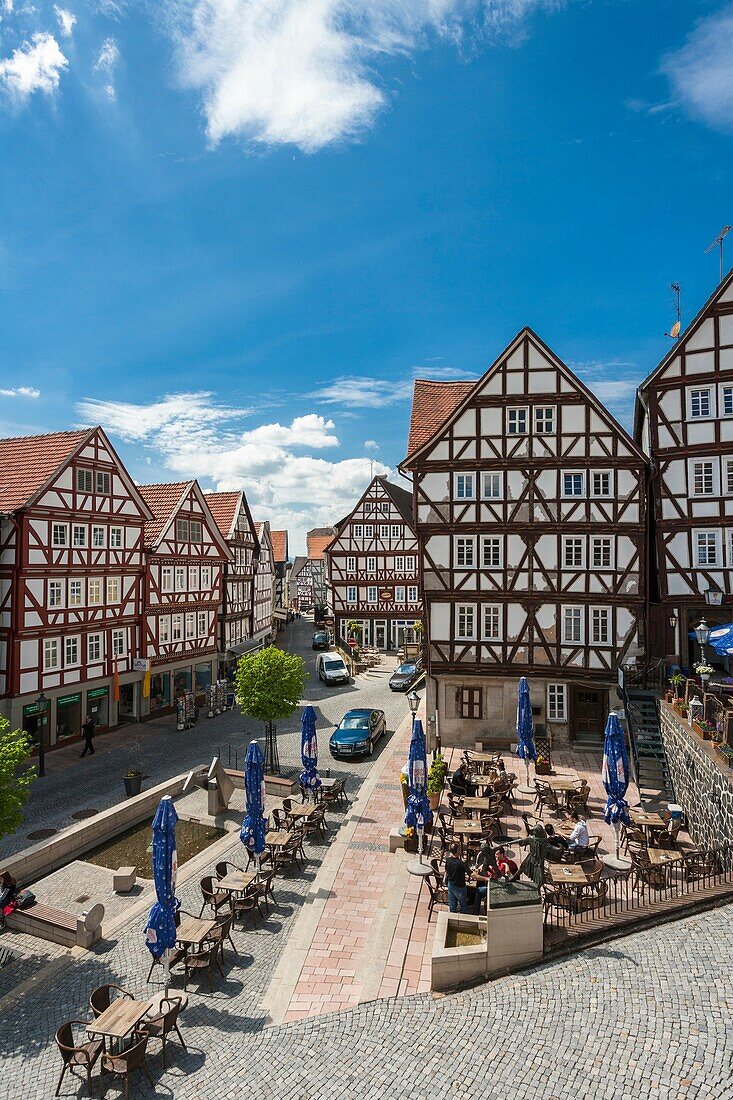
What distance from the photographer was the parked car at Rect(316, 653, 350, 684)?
3825cm

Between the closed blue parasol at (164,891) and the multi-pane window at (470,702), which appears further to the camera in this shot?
the multi-pane window at (470,702)

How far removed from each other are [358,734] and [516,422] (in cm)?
1351

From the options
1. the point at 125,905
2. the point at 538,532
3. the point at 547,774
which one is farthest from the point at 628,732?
the point at 125,905

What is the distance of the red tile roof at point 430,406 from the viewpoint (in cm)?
2623

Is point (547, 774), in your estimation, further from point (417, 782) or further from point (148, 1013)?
point (148, 1013)

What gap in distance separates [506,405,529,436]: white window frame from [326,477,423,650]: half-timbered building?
26.0 m

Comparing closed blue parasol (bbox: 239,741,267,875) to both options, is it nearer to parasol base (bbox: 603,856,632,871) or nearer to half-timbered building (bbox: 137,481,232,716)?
parasol base (bbox: 603,856,632,871)

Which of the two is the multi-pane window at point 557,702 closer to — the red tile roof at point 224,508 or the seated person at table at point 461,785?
the seated person at table at point 461,785

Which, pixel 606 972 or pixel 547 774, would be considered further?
pixel 547 774

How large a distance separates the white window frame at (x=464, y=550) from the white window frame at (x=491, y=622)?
1.80 meters

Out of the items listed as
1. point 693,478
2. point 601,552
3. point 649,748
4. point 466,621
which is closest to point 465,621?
point 466,621

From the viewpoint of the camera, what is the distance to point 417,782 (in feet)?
49.7

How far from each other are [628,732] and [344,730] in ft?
33.7

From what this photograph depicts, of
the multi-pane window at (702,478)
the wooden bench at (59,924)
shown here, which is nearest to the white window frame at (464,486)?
the multi-pane window at (702,478)
